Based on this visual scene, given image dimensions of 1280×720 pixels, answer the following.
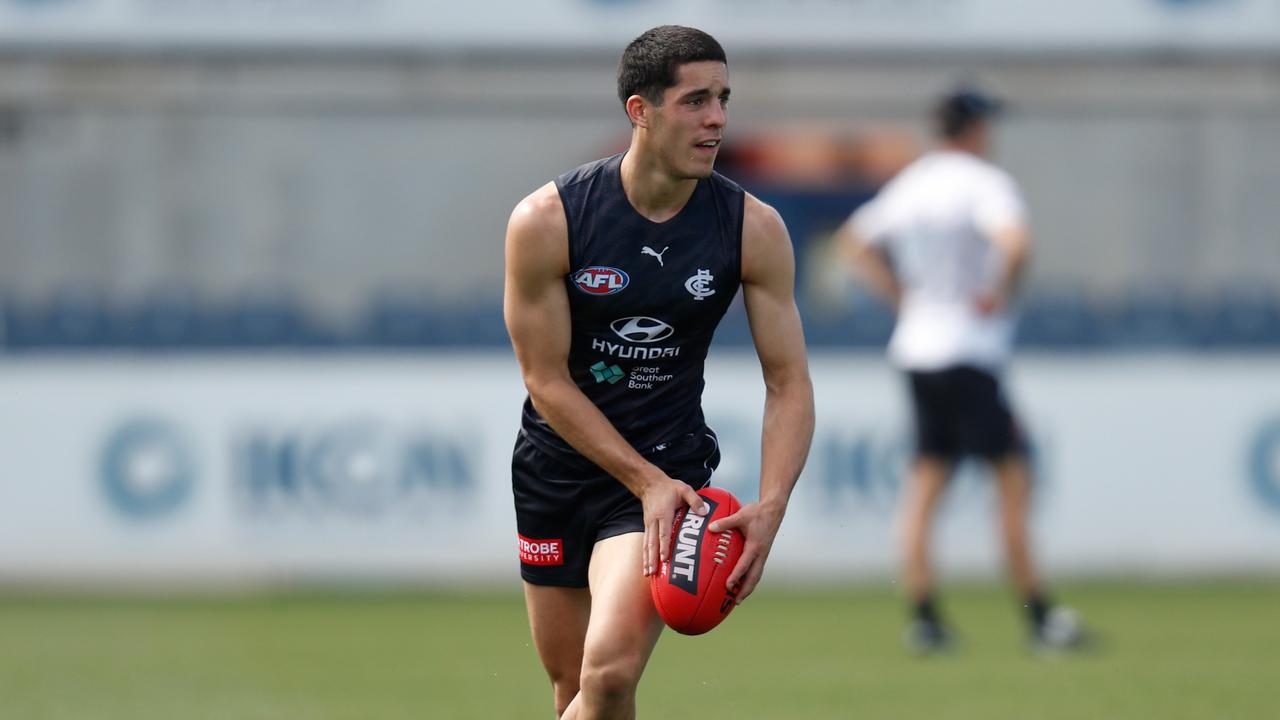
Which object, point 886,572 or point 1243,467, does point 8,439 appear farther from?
point 1243,467

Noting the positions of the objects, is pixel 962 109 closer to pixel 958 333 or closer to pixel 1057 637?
pixel 958 333

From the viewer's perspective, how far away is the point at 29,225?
16875mm

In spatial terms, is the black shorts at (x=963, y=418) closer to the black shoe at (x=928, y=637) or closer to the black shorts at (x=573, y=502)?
the black shoe at (x=928, y=637)

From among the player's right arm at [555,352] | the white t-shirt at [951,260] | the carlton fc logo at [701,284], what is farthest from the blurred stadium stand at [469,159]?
the carlton fc logo at [701,284]

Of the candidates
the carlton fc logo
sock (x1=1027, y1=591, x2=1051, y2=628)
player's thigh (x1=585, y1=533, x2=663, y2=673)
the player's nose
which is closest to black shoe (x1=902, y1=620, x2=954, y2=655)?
sock (x1=1027, y1=591, x2=1051, y2=628)

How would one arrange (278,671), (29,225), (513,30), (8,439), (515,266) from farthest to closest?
(29,225), (513,30), (8,439), (278,671), (515,266)

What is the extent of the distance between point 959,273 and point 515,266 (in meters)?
4.62

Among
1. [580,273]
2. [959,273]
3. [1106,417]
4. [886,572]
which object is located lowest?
[886,572]

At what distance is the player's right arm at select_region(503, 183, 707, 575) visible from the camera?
17.1 feet

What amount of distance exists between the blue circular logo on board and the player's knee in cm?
725

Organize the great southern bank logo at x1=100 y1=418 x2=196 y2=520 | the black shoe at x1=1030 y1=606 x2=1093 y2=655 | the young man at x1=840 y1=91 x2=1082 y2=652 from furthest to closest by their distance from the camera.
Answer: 1. the great southern bank logo at x1=100 y1=418 x2=196 y2=520
2. the young man at x1=840 y1=91 x2=1082 y2=652
3. the black shoe at x1=1030 y1=606 x2=1093 y2=655

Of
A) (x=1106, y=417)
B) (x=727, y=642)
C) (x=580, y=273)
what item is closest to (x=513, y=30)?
(x=1106, y=417)

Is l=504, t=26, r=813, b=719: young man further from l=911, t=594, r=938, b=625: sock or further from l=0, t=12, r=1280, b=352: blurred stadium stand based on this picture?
l=0, t=12, r=1280, b=352: blurred stadium stand

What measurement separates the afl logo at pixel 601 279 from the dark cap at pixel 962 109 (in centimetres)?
451
